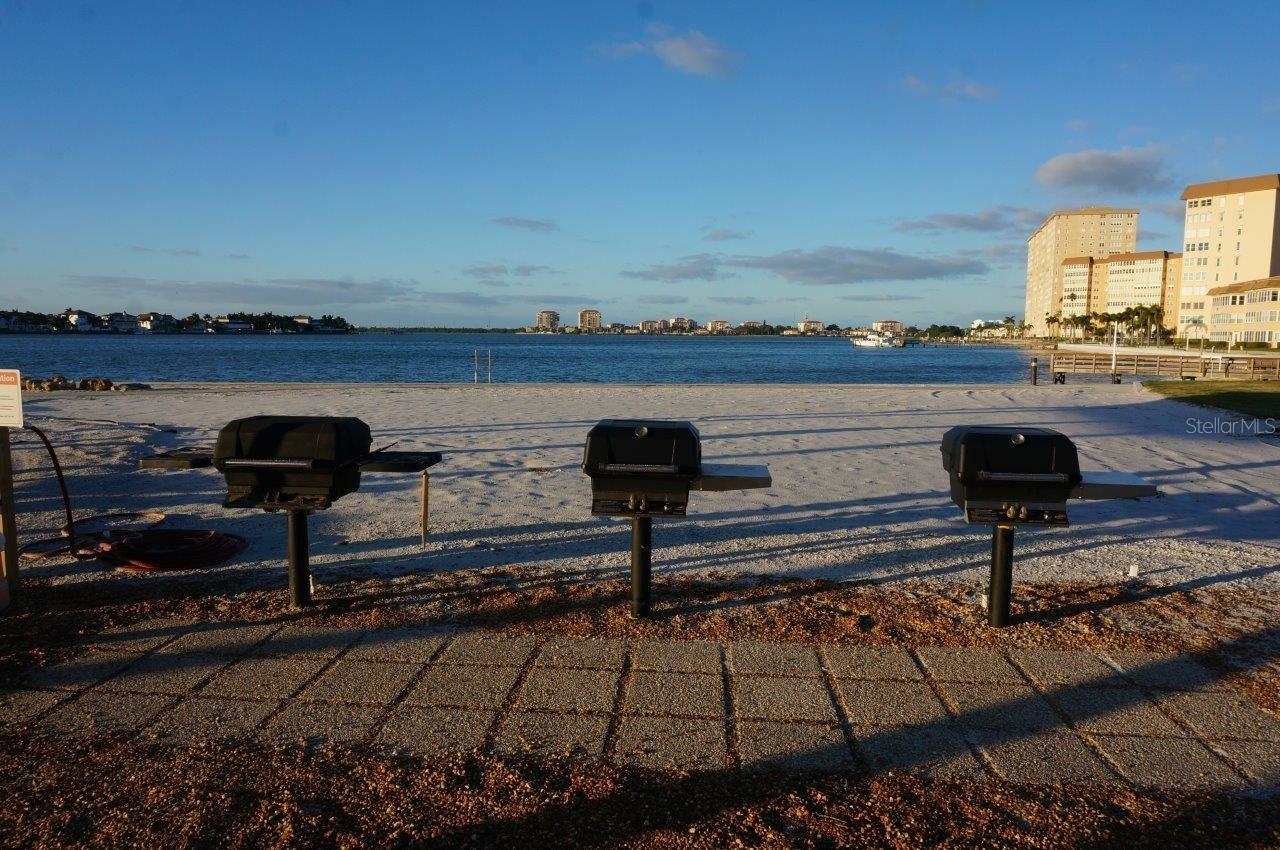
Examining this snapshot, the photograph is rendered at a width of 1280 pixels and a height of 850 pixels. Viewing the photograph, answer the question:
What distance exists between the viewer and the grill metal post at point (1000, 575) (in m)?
4.33

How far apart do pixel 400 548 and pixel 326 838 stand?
11.5ft

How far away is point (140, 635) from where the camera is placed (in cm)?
421

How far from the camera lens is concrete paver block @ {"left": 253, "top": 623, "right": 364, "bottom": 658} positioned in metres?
4.01

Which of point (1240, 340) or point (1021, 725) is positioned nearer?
point (1021, 725)

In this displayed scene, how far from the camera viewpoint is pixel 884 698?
3.54 metres

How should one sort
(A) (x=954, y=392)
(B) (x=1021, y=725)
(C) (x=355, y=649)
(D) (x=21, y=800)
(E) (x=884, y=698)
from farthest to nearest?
(A) (x=954, y=392) → (C) (x=355, y=649) → (E) (x=884, y=698) → (B) (x=1021, y=725) → (D) (x=21, y=800)

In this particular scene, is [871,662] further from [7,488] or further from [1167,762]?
[7,488]

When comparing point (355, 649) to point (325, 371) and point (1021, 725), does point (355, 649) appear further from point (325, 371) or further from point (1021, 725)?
point (325, 371)

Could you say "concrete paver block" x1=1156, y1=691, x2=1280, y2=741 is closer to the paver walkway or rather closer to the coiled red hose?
the paver walkway

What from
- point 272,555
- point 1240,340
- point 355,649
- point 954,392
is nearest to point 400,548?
point 272,555

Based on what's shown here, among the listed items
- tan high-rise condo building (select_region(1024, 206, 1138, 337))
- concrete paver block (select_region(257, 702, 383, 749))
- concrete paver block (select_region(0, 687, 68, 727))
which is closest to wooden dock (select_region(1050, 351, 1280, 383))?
concrete paver block (select_region(257, 702, 383, 749))

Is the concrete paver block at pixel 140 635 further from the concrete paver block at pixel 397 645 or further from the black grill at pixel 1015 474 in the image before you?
the black grill at pixel 1015 474

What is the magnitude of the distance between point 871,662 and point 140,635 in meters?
3.57
